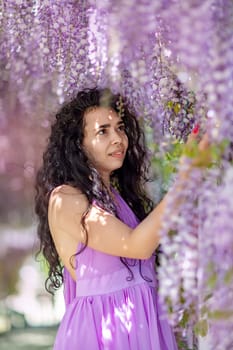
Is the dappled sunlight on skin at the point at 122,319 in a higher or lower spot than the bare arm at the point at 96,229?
lower

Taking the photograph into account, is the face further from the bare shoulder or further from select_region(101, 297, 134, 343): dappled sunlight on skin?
select_region(101, 297, 134, 343): dappled sunlight on skin

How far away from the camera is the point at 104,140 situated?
274 centimetres

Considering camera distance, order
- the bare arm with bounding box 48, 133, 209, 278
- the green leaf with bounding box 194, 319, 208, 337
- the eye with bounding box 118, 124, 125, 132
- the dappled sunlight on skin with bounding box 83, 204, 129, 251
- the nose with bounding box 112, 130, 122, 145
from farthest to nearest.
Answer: the eye with bounding box 118, 124, 125, 132 → the nose with bounding box 112, 130, 122, 145 → the dappled sunlight on skin with bounding box 83, 204, 129, 251 → the bare arm with bounding box 48, 133, 209, 278 → the green leaf with bounding box 194, 319, 208, 337

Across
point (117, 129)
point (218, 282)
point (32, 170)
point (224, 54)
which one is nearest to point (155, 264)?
point (117, 129)

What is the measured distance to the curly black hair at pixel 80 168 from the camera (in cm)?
276

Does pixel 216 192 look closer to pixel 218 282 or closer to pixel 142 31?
pixel 218 282

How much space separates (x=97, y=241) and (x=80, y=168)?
29 centimetres

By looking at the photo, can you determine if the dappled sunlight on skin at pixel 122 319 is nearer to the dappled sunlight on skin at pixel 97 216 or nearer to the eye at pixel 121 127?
the dappled sunlight on skin at pixel 97 216

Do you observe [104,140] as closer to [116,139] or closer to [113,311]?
[116,139]

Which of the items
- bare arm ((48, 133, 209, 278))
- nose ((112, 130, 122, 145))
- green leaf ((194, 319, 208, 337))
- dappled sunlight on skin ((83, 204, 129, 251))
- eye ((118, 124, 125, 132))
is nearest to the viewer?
green leaf ((194, 319, 208, 337))

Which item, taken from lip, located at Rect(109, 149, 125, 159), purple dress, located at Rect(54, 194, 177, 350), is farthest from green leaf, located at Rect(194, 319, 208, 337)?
lip, located at Rect(109, 149, 125, 159)

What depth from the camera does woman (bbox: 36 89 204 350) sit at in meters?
2.65

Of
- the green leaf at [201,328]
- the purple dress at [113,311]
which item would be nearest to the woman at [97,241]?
the purple dress at [113,311]

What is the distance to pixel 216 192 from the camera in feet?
6.10
